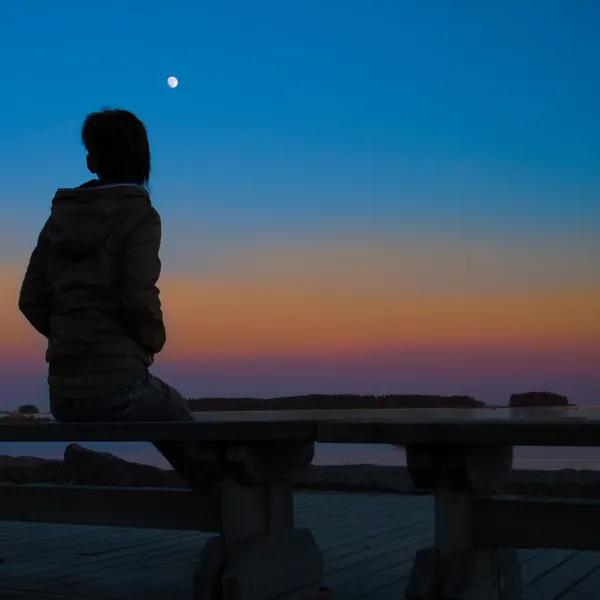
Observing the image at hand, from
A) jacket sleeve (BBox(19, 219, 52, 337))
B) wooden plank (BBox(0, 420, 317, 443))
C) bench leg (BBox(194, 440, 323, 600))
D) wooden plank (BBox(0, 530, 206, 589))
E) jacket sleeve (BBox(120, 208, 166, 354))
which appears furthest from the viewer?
wooden plank (BBox(0, 530, 206, 589))

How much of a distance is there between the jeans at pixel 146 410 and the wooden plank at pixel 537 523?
1064 mm

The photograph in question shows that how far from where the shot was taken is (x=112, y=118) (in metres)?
3.40

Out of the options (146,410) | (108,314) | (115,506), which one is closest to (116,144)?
(108,314)

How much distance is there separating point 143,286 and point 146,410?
0.47 meters

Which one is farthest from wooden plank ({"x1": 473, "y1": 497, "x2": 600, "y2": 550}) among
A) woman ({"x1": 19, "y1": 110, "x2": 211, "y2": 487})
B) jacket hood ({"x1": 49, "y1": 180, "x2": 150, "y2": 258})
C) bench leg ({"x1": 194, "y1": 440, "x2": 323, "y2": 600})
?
jacket hood ({"x1": 49, "y1": 180, "x2": 150, "y2": 258})

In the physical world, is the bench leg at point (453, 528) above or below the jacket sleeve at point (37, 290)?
below

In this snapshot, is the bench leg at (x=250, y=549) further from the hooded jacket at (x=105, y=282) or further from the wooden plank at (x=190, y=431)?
the hooded jacket at (x=105, y=282)

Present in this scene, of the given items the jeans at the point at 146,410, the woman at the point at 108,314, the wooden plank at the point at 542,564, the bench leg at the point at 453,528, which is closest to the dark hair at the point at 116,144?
the woman at the point at 108,314

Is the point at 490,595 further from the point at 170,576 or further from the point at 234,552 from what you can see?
the point at 170,576

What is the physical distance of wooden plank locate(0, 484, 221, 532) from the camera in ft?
10.5

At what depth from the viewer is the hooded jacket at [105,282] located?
10.5ft

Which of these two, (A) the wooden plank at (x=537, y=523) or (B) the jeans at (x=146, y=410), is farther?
(B) the jeans at (x=146, y=410)

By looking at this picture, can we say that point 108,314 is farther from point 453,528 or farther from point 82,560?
point 82,560

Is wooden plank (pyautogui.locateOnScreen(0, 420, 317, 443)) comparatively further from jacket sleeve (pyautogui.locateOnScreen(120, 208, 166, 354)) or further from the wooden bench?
jacket sleeve (pyautogui.locateOnScreen(120, 208, 166, 354))
